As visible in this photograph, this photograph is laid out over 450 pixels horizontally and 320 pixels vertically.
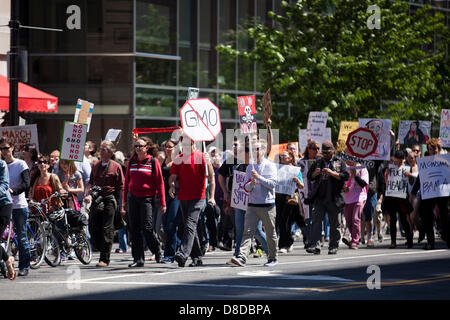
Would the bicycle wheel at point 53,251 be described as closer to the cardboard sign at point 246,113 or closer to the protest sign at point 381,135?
the cardboard sign at point 246,113

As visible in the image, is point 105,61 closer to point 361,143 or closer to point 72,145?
point 361,143

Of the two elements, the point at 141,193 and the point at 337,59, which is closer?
the point at 141,193

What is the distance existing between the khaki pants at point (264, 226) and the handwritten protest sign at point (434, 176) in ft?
14.4

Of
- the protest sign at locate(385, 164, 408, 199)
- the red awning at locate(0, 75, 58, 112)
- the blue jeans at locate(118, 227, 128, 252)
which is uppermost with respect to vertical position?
the red awning at locate(0, 75, 58, 112)

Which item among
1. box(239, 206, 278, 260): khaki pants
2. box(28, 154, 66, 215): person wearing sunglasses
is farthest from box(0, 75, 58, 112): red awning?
box(239, 206, 278, 260): khaki pants

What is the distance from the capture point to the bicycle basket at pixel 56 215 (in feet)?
48.0

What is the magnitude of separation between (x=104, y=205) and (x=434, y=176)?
6367 mm

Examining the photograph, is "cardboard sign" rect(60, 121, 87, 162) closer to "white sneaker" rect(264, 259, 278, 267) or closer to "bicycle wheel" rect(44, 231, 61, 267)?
"bicycle wheel" rect(44, 231, 61, 267)

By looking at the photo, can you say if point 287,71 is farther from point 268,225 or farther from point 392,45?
point 268,225

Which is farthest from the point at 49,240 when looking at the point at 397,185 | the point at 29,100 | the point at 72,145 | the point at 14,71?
the point at 397,185

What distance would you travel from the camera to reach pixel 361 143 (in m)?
18.9

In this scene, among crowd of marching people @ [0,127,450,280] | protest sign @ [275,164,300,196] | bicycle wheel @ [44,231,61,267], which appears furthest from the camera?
protest sign @ [275,164,300,196]

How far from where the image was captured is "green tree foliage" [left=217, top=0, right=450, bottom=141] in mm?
27812

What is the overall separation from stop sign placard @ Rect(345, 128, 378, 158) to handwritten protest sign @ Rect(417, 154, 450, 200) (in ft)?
4.42
